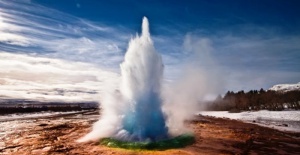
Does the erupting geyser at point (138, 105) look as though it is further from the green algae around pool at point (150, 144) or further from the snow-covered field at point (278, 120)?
the snow-covered field at point (278, 120)

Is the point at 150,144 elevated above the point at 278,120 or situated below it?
above

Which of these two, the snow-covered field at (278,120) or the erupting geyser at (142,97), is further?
the snow-covered field at (278,120)

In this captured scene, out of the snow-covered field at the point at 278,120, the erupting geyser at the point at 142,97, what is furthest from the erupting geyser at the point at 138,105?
the snow-covered field at the point at 278,120

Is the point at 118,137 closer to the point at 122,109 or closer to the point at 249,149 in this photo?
the point at 122,109

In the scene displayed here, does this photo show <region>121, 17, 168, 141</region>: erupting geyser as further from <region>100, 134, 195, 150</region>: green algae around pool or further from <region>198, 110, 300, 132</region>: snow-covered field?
<region>198, 110, 300, 132</region>: snow-covered field

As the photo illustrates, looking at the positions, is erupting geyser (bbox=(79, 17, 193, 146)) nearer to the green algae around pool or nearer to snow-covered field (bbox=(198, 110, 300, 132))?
the green algae around pool

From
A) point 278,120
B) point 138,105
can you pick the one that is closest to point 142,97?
point 138,105

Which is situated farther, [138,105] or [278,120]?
[278,120]

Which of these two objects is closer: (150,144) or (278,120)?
(150,144)

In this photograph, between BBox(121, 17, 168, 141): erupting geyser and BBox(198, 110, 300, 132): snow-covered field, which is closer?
BBox(121, 17, 168, 141): erupting geyser

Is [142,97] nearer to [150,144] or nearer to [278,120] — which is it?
[150,144]

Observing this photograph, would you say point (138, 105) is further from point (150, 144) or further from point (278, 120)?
point (278, 120)

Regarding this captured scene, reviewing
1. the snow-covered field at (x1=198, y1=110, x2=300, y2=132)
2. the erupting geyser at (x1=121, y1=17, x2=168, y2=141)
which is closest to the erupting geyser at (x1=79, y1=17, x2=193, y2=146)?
the erupting geyser at (x1=121, y1=17, x2=168, y2=141)

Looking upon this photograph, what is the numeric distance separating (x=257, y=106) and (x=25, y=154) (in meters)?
85.7
